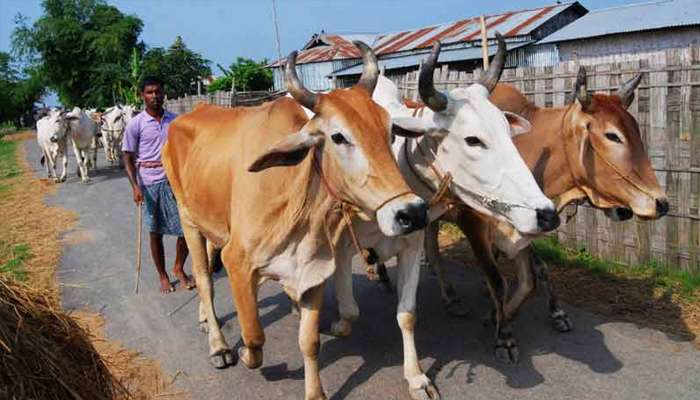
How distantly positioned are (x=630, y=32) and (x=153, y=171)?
16.3 meters

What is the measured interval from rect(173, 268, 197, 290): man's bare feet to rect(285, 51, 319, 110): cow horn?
338 centimetres

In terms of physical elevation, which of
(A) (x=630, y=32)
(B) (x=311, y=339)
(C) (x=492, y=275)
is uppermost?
(A) (x=630, y=32)

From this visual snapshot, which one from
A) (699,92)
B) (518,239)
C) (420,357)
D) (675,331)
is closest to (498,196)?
(518,239)

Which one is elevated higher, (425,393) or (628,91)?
(628,91)

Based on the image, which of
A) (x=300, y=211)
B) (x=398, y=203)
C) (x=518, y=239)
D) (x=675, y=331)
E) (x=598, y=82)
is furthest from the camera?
(x=598, y=82)

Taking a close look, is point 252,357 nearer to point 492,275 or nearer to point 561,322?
point 492,275

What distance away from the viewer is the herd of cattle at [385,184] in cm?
321

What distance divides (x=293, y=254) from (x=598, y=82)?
411cm

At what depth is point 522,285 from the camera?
4367 mm

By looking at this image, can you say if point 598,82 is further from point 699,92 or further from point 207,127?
point 207,127

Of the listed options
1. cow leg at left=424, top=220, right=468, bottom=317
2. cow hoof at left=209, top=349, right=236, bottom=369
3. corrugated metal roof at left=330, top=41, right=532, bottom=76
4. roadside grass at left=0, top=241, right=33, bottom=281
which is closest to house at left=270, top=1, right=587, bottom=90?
corrugated metal roof at left=330, top=41, right=532, bottom=76

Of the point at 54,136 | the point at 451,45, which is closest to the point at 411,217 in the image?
the point at 54,136

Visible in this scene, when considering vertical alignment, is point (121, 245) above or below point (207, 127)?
below

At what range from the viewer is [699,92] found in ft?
17.7
